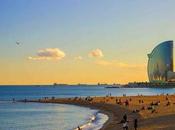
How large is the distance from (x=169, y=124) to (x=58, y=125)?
15.9 m

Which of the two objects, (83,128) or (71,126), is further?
(71,126)

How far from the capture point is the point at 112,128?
45531 mm

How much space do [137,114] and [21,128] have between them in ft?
51.7

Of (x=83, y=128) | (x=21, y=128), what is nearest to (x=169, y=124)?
(x=83, y=128)

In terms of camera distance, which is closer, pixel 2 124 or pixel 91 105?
pixel 2 124

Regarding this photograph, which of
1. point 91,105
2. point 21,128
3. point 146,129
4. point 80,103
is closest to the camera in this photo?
point 146,129

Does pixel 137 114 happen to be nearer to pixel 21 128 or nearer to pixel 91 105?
pixel 21 128

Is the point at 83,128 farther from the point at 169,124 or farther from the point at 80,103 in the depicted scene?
the point at 80,103

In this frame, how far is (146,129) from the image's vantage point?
4016cm

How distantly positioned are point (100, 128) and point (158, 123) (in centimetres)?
647

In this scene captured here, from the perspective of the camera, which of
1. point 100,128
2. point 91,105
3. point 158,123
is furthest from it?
point 91,105

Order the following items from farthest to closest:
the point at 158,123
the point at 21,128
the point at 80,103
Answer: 1. the point at 80,103
2. the point at 21,128
3. the point at 158,123

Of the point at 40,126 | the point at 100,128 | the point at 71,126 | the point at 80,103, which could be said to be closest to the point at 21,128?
the point at 40,126

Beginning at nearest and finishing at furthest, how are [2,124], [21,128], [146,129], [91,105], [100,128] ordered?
[146,129]
[100,128]
[21,128]
[2,124]
[91,105]
